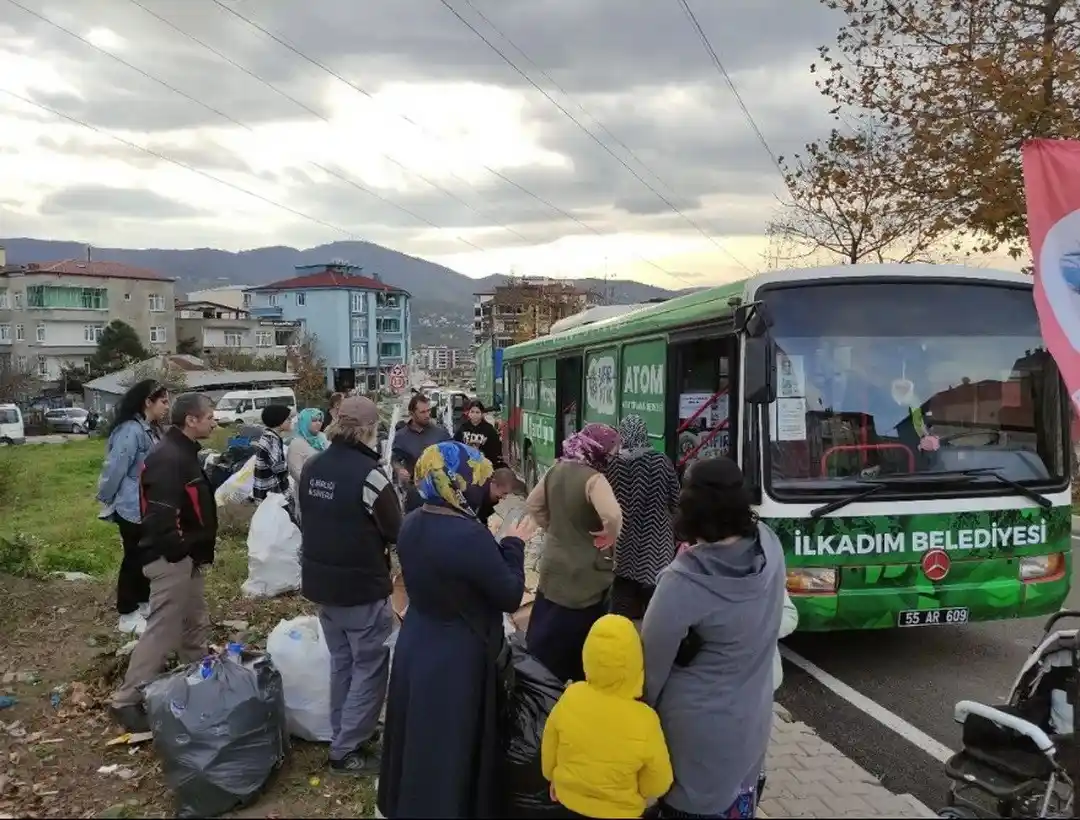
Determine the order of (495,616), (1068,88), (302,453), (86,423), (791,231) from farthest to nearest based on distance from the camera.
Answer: (86,423) < (791,231) < (1068,88) < (302,453) < (495,616)

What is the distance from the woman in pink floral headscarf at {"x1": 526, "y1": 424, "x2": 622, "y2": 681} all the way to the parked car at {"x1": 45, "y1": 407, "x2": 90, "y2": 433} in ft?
174

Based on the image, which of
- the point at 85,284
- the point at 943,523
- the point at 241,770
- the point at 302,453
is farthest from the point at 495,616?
the point at 85,284

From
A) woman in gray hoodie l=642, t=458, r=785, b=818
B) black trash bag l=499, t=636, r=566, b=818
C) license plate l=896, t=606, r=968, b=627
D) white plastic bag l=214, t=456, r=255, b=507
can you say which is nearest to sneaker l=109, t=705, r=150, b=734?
black trash bag l=499, t=636, r=566, b=818

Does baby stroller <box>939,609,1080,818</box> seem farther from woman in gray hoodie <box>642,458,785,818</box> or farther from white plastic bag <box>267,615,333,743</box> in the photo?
white plastic bag <box>267,615,333,743</box>

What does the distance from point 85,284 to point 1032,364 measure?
8157 centimetres

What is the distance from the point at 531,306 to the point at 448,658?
6201cm

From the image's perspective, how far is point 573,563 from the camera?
15.1ft

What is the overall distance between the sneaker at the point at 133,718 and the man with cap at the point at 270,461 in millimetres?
3411

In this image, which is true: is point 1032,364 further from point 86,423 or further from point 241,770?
point 86,423

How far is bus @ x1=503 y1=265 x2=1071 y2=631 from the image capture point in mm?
5898

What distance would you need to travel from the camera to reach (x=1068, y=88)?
1472 centimetres

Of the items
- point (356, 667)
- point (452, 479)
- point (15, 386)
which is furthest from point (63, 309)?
point (452, 479)

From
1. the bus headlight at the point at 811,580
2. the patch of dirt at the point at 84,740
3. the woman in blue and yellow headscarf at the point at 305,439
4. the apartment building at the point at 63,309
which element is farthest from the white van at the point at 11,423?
the bus headlight at the point at 811,580

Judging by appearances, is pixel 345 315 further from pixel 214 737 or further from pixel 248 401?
pixel 214 737
